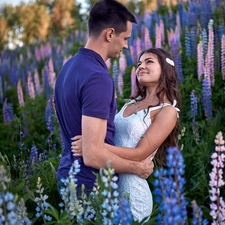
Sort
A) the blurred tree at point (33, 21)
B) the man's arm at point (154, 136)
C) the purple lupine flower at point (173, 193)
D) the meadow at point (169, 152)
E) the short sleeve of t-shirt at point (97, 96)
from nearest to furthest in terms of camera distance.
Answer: the purple lupine flower at point (173, 193) → the meadow at point (169, 152) → the short sleeve of t-shirt at point (97, 96) → the man's arm at point (154, 136) → the blurred tree at point (33, 21)

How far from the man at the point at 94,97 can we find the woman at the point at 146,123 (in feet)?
0.34

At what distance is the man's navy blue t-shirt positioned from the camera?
8.27ft

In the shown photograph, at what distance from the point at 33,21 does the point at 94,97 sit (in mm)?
20334

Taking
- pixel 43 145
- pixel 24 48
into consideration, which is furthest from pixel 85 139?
pixel 24 48

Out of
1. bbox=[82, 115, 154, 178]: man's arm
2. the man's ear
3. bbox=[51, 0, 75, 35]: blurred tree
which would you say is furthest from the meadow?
bbox=[51, 0, 75, 35]: blurred tree

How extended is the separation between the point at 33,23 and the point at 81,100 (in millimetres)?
19950

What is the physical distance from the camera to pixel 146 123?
317cm

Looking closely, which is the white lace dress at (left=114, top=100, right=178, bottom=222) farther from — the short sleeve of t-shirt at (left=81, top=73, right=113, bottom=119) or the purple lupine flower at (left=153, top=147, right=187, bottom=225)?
the purple lupine flower at (left=153, top=147, right=187, bottom=225)

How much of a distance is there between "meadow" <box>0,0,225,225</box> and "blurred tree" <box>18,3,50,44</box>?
11546 mm

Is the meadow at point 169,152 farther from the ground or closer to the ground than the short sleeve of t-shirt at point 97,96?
closer to the ground

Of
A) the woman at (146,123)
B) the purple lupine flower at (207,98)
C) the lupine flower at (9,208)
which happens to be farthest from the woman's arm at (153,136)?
the purple lupine flower at (207,98)

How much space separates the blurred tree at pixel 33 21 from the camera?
70.2ft

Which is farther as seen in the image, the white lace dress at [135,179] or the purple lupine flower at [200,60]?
the purple lupine flower at [200,60]

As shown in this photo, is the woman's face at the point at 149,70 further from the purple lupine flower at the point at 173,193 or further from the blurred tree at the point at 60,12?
the blurred tree at the point at 60,12
